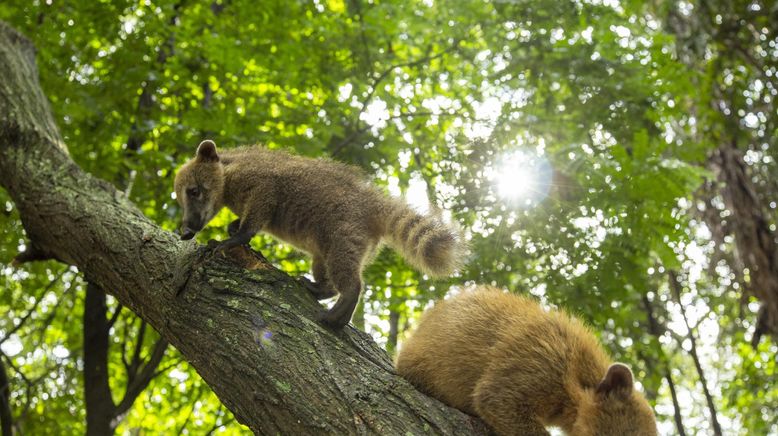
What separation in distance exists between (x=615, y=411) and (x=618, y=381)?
6.4 inches

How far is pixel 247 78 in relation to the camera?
7.86 m

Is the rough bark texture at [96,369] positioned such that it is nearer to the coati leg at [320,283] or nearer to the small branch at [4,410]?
the small branch at [4,410]

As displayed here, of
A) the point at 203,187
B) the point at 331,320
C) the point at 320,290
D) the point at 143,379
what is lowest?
the point at 331,320

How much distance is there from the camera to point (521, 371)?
3.83m

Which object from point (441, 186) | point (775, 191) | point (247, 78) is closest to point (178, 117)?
point (247, 78)

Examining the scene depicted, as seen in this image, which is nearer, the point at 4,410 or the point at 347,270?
the point at 347,270

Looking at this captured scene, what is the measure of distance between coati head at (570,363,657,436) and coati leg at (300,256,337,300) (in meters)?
2.12

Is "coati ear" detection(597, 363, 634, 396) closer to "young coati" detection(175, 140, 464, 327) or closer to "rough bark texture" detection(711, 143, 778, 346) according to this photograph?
"young coati" detection(175, 140, 464, 327)

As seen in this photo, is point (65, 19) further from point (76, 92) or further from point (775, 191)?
point (775, 191)

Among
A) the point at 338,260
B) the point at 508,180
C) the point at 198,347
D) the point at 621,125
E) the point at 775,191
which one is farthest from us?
the point at 775,191

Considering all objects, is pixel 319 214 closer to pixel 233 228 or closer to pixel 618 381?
pixel 233 228

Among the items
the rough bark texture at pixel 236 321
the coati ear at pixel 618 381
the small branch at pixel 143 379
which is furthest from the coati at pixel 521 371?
the small branch at pixel 143 379

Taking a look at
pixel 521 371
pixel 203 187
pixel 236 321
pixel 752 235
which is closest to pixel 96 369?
pixel 203 187

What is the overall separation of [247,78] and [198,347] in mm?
4672
